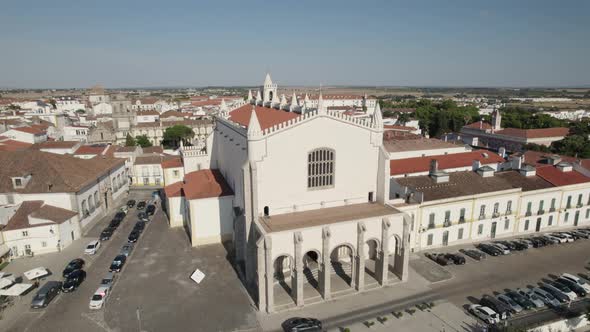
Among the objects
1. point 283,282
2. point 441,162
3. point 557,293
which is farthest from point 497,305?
point 441,162

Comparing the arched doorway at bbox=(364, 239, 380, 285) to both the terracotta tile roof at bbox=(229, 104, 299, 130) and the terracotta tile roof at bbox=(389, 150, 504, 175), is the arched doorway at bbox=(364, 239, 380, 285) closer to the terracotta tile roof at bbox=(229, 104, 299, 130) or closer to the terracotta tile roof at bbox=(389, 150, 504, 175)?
the terracotta tile roof at bbox=(229, 104, 299, 130)

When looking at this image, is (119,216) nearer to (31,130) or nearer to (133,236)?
(133,236)

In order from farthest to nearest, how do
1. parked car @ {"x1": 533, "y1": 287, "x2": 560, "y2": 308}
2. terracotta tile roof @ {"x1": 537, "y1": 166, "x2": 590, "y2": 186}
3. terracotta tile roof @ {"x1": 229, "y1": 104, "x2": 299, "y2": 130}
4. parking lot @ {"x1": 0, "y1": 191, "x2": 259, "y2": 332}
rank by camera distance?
terracotta tile roof @ {"x1": 537, "y1": 166, "x2": 590, "y2": 186} < terracotta tile roof @ {"x1": 229, "y1": 104, "x2": 299, "y2": 130} < parked car @ {"x1": 533, "y1": 287, "x2": 560, "y2": 308} < parking lot @ {"x1": 0, "y1": 191, "x2": 259, "y2": 332}

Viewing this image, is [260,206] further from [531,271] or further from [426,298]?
[531,271]

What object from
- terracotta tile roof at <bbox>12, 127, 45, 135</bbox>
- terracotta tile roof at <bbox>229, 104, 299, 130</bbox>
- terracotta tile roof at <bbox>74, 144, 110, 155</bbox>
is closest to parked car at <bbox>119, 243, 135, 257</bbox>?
terracotta tile roof at <bbox>229, 104, 299, 130</bbox>

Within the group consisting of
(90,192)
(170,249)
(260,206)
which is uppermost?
(260,206)

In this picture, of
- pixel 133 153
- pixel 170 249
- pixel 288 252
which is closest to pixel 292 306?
pixel 288 252
